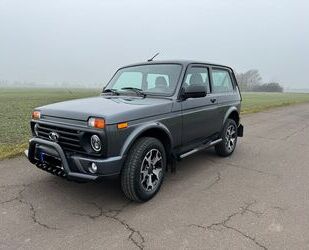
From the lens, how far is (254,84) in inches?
4264

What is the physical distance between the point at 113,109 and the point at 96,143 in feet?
1.56

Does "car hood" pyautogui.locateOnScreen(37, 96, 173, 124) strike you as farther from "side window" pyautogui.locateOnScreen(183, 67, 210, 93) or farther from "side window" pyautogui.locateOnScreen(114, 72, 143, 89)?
"side window" pyautogui.locateOnScreen(183, 67, 210, 93)

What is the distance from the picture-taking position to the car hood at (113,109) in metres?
3.70

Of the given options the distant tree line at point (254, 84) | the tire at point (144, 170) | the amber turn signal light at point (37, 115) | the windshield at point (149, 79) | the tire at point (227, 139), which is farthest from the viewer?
the distant tree line at point (254, 84)

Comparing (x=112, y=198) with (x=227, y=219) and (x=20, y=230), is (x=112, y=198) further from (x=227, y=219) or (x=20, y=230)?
(x=227, y=219)

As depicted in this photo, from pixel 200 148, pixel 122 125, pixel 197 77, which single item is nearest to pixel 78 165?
pixel 122 125

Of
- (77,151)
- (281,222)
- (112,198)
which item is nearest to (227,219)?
(281,222)

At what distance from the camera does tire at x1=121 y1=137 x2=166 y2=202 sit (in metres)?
3.84

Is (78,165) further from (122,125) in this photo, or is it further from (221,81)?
(221,81)

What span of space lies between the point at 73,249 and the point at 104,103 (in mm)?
1917

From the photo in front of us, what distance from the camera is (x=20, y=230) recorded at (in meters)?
3.35

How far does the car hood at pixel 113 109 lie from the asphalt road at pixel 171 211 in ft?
3.71

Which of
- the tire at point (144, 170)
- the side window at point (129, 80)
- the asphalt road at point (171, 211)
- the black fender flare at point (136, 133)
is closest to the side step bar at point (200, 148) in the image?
the asphalt road at point (171, 211)

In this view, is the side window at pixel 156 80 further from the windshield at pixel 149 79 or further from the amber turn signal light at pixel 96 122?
the amber turn signal light at pixel 96 122
